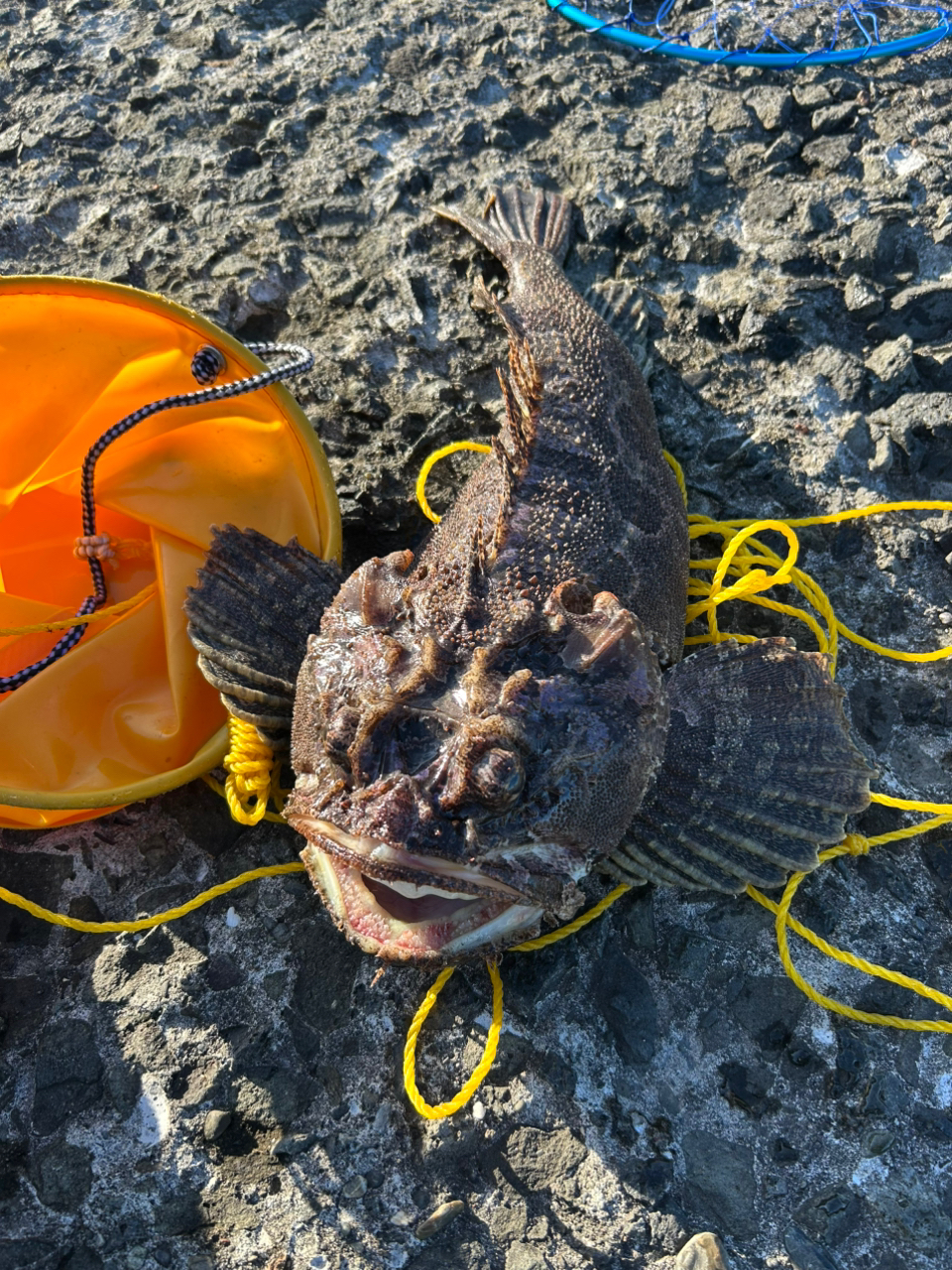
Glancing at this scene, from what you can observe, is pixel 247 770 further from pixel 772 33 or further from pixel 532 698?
pixel 772 33

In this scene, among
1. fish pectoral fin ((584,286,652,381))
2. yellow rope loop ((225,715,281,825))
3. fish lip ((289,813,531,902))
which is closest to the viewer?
fish lip ((289,813,531,902))

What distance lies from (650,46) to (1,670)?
467cm

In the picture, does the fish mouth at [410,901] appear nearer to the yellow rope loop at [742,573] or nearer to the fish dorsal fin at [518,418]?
the fish dorsal fin at [518,418]

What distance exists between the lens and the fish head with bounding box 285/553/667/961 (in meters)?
2.33

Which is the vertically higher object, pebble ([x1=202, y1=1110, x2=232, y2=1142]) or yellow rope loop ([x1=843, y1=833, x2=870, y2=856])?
pebble ([x1=202, y1=1110, x2=232, y2=1142])

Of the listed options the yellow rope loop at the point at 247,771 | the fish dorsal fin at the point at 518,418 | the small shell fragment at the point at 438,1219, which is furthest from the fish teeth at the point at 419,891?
the fish dorsal fin at the point at 518,418

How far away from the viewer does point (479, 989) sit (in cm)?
300

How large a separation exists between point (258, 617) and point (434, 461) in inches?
45.8

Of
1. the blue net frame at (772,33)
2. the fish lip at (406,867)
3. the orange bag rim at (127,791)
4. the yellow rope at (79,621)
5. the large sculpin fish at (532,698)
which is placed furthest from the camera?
the blue net frame at (772,33)

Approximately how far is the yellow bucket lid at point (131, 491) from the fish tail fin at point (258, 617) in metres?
0.20

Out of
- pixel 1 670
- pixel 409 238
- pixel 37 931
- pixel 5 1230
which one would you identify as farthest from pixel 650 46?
pixel 5 1230

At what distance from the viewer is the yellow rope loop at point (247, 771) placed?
3123 millimetres

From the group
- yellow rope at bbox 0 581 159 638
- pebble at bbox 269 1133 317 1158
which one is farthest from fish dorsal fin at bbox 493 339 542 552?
pebble at bbox 269 1133 317 1158

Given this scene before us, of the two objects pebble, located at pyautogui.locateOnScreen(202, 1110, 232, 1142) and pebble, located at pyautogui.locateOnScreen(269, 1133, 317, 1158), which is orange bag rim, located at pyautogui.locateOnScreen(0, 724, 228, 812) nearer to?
pebble, located at pyautogui.locateOnScreen(202, 1110, 232, 1142)
